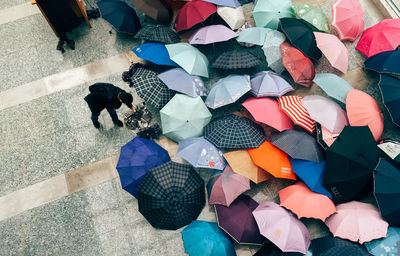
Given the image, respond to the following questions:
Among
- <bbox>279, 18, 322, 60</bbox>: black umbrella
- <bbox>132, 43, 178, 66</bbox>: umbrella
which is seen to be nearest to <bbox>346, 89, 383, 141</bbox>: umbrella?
<bbox>279, 18, 322, 60</bbox>: black umbrella

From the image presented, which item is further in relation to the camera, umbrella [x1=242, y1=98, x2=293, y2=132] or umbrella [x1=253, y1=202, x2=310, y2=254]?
umbrella [x1=242, y1=98, x2=293, y2=132]

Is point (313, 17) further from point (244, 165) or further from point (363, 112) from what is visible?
point (244, 165)

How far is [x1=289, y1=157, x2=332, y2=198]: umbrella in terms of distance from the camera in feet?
21.7

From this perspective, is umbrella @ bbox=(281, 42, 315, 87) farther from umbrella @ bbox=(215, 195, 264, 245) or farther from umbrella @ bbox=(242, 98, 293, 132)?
umbrella @ bbox=(215, 195, 264, 245)

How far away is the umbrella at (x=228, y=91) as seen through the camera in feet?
24.0

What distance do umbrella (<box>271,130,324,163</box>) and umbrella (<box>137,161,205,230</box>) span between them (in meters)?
2.01

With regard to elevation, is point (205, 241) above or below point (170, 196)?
below

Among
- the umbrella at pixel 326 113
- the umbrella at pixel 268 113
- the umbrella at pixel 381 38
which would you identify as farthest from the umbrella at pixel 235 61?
the umbrella at pixel 381 38

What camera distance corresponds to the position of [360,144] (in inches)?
254

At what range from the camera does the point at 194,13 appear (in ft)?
26.8

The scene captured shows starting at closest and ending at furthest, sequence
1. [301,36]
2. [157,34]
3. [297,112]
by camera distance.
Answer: [297,112], [301,36], [157,34]

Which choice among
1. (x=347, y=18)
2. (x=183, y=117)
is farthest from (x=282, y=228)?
(x=347, y=18)

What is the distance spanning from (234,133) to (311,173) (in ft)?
6.01

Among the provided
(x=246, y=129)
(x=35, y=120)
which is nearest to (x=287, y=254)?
(x=246, y=129)
